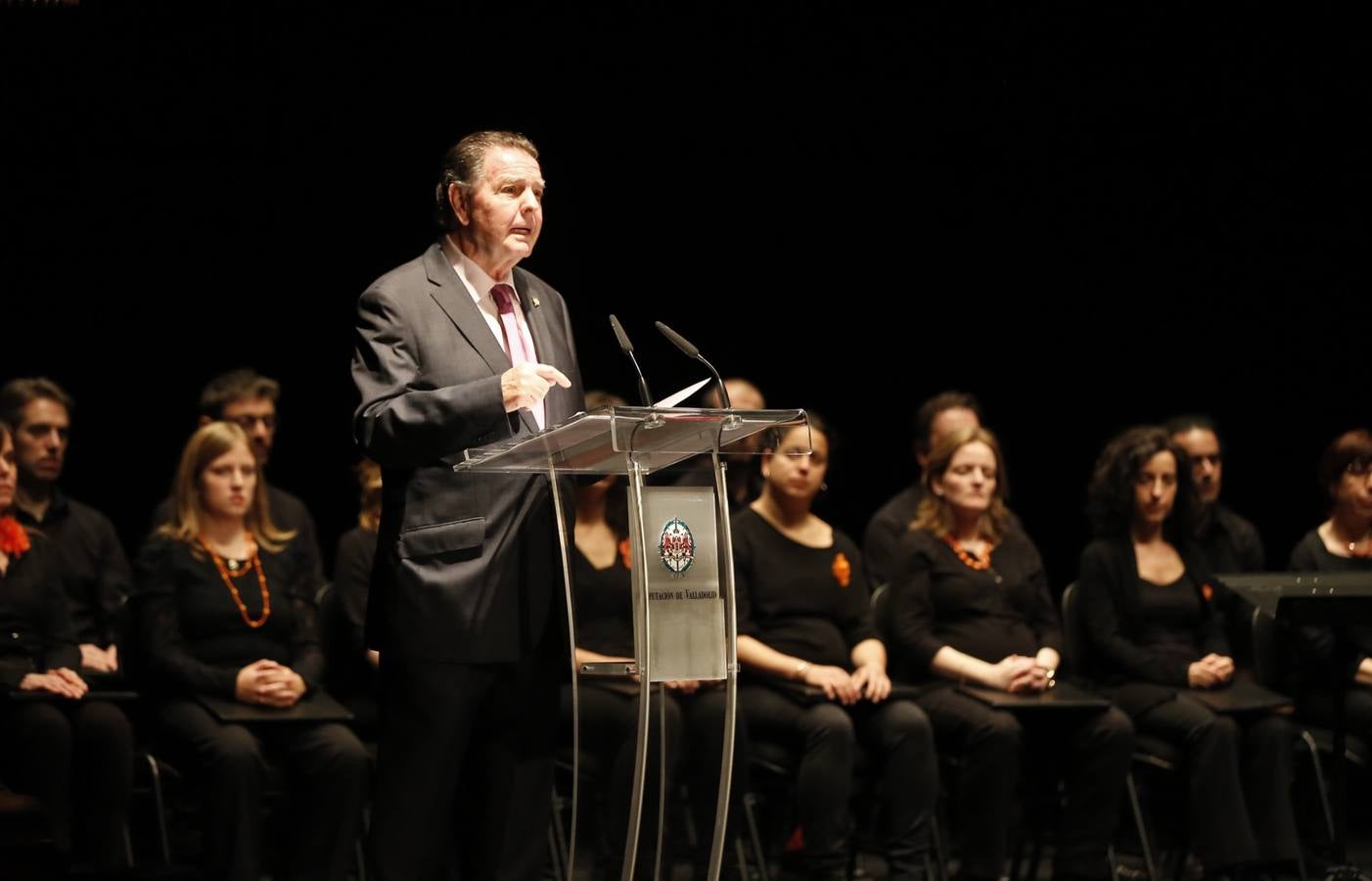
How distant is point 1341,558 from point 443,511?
3.42 m

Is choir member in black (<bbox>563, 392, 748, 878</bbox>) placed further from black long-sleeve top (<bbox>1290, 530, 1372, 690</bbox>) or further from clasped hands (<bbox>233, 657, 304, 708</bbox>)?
black long-sleeve top (<bbox>1290, 530, 1372, 690</bbox>)

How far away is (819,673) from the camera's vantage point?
14.2ft

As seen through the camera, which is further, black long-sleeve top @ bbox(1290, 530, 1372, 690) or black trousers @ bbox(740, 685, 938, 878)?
black long-sleeve top @ bbox(1290, 530, 1372, 690)

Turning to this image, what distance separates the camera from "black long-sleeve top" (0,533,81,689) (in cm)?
420

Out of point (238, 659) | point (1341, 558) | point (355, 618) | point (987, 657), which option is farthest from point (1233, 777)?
point (238, 659)

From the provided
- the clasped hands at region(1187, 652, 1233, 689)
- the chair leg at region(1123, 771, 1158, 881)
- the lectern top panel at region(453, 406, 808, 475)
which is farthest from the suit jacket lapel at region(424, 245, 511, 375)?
the clasped hands at region(1187, 652, 1233, 689)

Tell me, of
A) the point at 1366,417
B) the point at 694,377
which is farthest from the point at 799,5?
the point at 1366,417

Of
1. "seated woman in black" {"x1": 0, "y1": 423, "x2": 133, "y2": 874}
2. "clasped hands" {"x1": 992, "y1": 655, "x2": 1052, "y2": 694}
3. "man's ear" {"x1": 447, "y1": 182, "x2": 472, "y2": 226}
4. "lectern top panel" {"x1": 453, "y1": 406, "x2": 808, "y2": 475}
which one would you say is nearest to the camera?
"lectern top panel" {"x1": 453, "y1": 406, "x2": 808, "y2": 475}

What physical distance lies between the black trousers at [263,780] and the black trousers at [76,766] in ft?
0.48

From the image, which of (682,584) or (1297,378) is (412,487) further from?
(1297,378)

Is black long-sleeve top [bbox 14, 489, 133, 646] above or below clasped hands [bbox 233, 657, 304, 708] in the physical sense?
above

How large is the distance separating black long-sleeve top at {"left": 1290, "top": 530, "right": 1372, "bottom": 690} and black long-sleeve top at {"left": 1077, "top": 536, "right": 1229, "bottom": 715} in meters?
0.23

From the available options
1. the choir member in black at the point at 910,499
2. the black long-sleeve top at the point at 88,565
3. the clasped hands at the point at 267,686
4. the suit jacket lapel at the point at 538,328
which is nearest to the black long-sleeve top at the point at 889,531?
the choir member in black at the point at 910,499

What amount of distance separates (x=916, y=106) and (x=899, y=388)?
105 centimetres
